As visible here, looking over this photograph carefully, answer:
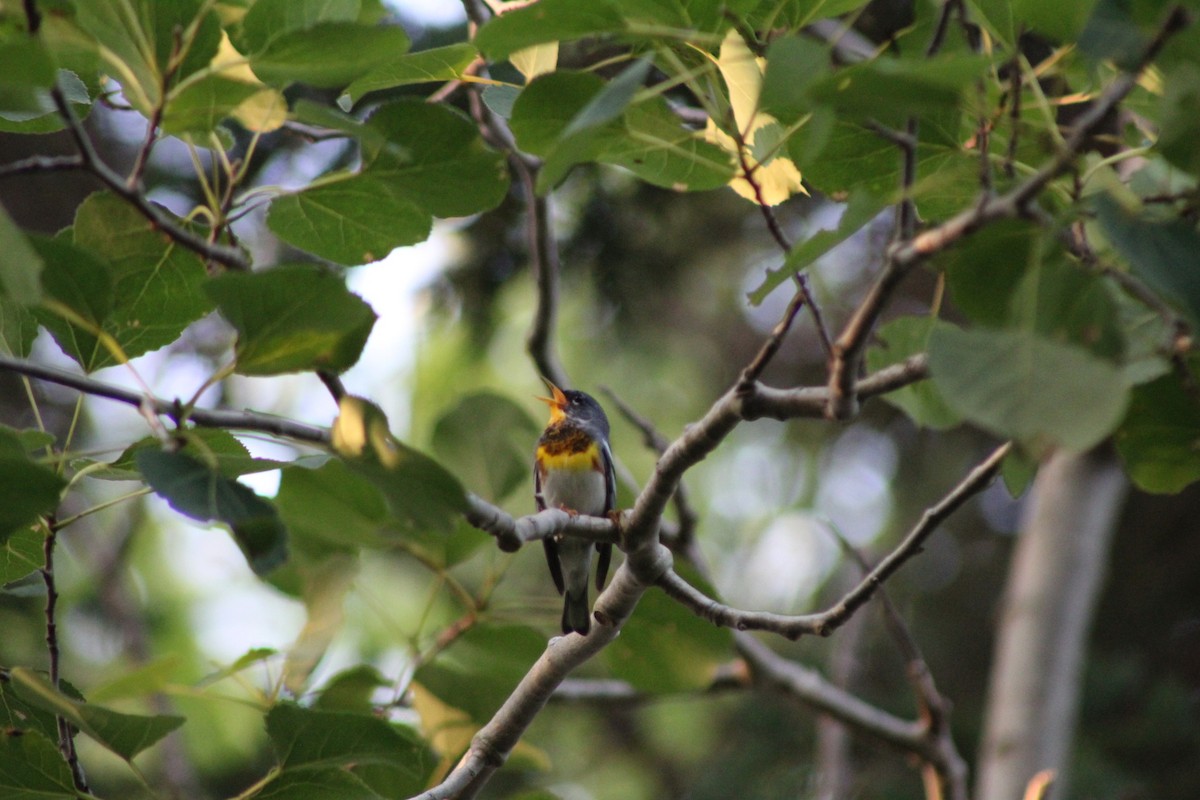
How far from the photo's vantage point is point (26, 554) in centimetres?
160

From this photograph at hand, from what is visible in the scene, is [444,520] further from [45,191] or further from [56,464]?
[45,191]

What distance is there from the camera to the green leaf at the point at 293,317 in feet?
3.70

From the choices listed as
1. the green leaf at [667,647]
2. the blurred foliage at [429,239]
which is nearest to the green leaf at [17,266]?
the blurred foliage at [429,239]

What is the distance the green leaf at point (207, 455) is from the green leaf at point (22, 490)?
0.09m

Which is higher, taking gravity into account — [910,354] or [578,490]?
[910,354]

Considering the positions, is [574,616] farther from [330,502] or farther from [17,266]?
[17,266]

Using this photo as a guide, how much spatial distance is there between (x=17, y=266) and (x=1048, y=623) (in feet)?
10.7

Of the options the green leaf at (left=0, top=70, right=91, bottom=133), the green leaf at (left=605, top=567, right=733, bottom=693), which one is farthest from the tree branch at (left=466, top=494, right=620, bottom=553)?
the green leaf at (left=0, top=70, right=91, bottom=133)

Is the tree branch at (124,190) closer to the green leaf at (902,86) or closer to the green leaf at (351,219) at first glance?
the green leaf at (351,219)

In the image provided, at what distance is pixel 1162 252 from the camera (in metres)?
0.94

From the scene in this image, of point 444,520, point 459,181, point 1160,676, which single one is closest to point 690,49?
point 459,181

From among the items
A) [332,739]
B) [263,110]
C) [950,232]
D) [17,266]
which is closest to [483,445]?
[332,739]

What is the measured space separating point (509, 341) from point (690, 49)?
5700 mm

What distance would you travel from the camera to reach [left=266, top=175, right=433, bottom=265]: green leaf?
1415 mm
